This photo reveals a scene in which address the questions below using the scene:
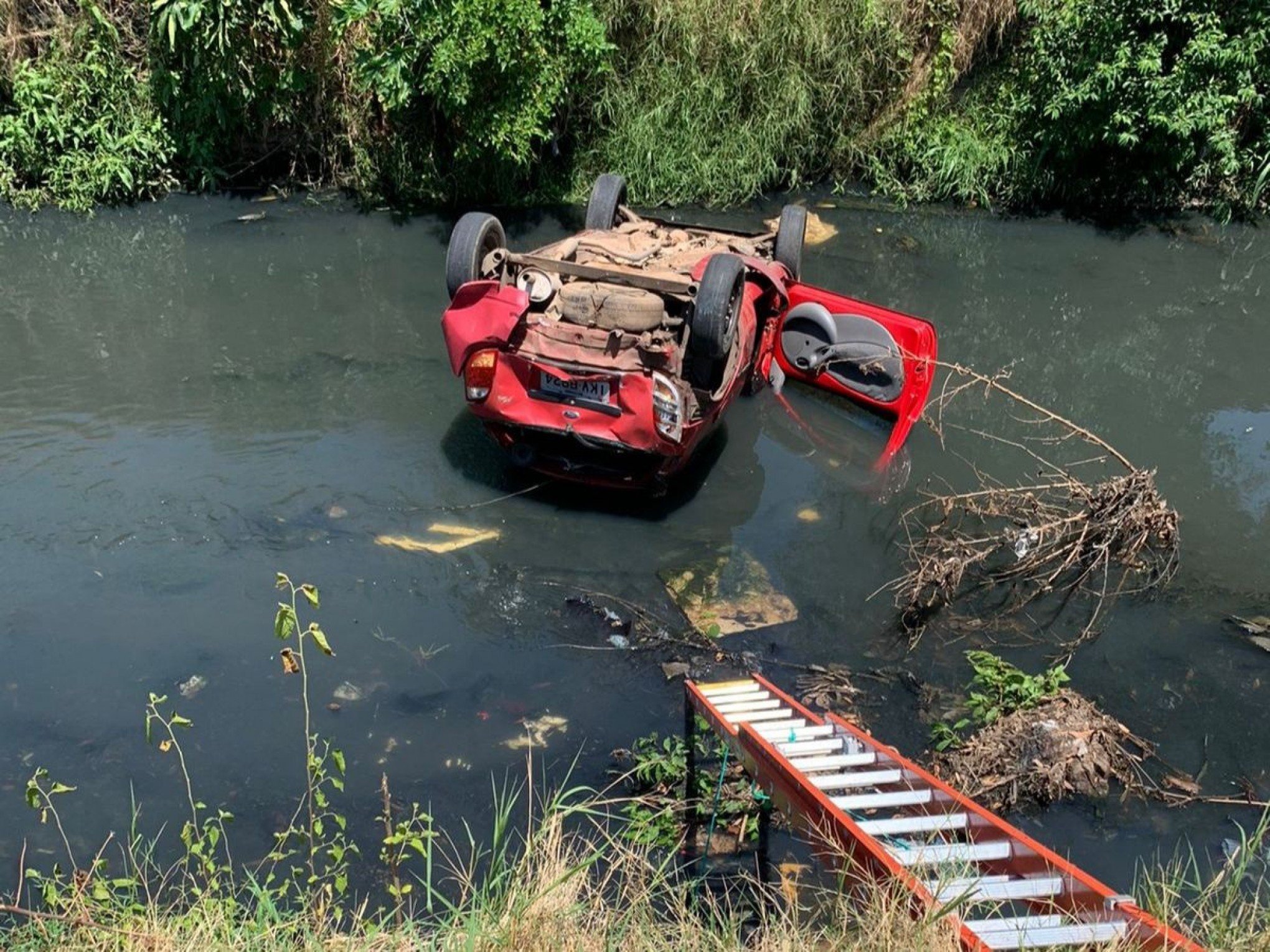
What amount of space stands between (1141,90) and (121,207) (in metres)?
10.2

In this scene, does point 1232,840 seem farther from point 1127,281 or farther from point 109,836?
point 1127,281

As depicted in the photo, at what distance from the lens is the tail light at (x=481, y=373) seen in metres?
7.49

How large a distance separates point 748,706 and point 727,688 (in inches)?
11.1

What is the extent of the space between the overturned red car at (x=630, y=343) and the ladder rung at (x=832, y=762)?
2.92 metres

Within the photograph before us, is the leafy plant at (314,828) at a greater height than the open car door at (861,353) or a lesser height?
lesser

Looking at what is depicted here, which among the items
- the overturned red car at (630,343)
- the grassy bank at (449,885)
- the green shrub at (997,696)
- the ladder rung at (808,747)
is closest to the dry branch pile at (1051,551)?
the green shrub at (997,696)

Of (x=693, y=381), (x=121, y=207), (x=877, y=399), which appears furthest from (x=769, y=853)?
(x=121, y=207)

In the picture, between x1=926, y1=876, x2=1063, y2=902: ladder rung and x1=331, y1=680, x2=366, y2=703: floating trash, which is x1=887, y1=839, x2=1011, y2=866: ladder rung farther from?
x1=331, y1=680, x2=366, y2=703: floating trash

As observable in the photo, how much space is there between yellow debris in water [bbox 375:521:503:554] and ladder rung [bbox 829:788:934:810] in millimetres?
3738

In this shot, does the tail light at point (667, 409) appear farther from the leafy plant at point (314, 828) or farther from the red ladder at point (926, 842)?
the leafy plant at point (314, 828)

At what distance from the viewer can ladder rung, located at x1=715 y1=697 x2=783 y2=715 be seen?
5445 millimetres

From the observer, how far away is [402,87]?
37.3 feet

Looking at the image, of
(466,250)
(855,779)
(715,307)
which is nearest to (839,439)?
(715,307)

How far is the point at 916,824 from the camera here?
4.19 metres
